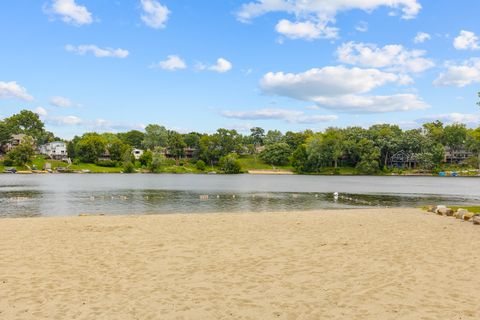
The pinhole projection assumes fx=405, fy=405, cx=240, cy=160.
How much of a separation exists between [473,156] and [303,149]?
70722 millimetres

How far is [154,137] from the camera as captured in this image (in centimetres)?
19075

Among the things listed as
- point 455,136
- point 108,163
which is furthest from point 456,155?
point 108,163

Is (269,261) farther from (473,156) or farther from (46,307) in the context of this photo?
(473,156)

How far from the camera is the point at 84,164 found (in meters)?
157

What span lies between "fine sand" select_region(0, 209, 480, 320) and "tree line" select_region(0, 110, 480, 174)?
445 feet

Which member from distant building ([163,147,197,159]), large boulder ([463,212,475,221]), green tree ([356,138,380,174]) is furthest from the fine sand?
distant building ([163,147,197,159])

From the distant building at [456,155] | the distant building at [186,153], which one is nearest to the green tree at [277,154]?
the distant building at [186,153]

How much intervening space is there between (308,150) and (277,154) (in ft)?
55.2

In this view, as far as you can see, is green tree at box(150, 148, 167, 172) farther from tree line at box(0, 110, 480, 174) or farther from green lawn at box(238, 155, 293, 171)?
green lawn at box(238, 155, 293, 171)

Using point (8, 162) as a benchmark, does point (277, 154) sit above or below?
above

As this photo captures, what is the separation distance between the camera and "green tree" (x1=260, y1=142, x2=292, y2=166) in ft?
559

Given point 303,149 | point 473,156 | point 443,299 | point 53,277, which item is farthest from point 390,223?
point 473,156

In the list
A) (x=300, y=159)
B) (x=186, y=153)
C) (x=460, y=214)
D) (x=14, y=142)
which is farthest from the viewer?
(x=186, y=153)

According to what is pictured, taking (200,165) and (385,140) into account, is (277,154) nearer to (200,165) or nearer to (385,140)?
(200,165)
